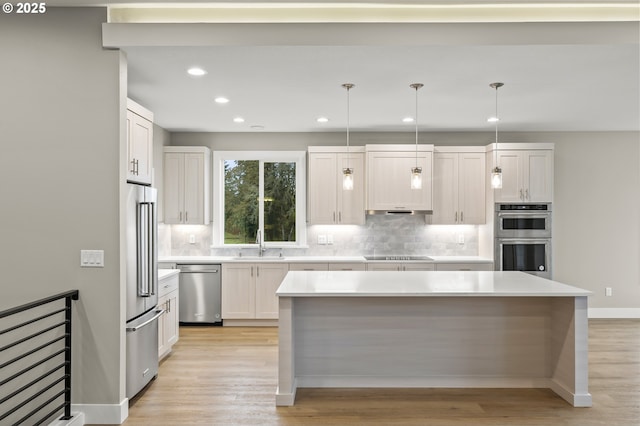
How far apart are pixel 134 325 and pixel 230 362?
51.6 inches

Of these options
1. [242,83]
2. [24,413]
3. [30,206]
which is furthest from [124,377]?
[242,83]

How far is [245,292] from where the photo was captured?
5.76 meters

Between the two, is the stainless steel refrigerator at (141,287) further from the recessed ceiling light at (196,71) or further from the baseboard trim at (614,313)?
the baseboard trim at (614,313)

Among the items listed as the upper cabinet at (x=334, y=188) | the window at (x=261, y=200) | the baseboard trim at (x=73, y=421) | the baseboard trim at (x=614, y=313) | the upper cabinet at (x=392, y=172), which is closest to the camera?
the baseboard trim at (x=73, y=421)

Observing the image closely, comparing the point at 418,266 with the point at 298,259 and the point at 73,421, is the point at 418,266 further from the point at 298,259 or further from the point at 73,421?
the point at 73,421

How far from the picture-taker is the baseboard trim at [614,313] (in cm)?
612

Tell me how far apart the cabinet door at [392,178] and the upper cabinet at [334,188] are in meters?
0.17

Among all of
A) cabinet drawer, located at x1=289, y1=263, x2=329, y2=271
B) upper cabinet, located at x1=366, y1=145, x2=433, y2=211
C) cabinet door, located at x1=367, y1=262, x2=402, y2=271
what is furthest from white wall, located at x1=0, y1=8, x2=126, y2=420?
upper cabinet, located at x1=366, y1=145, x2=433, y2=211

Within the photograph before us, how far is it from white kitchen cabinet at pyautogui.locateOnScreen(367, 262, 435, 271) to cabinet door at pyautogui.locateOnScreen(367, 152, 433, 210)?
73cm

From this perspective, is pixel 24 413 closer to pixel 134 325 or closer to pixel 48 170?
pixel 134 325

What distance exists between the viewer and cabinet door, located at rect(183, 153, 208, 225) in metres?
6.04

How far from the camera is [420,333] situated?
364cm

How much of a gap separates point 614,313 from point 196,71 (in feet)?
20.0

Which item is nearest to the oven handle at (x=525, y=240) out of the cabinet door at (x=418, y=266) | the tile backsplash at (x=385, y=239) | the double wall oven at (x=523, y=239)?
the double wall oven at (x=523, y=239)
